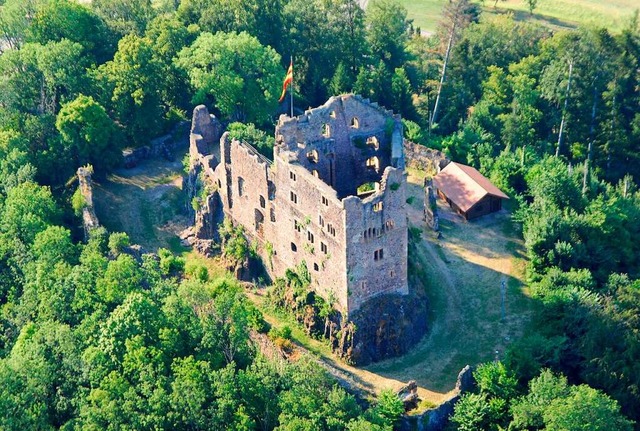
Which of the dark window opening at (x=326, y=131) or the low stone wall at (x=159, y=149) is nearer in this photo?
the dark window opening at (x=326, y=131)

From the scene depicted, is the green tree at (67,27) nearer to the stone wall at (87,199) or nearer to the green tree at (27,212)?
the stone wall at (87,199)

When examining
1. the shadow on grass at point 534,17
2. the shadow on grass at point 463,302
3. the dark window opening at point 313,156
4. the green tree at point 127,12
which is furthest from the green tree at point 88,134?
the shadow on grass at point 534,17

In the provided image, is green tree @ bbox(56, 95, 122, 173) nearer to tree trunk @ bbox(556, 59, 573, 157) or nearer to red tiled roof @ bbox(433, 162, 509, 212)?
red tiled roof @ bbox(433, 162, 509, 212)

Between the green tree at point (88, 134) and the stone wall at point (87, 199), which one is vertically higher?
the green tree at point (88, 134)

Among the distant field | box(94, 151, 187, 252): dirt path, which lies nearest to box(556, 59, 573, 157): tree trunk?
the distant field

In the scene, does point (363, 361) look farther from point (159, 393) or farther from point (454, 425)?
point (159, 393)

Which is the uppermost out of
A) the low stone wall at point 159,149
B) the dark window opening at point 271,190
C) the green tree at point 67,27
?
the green tree at point 67,27
